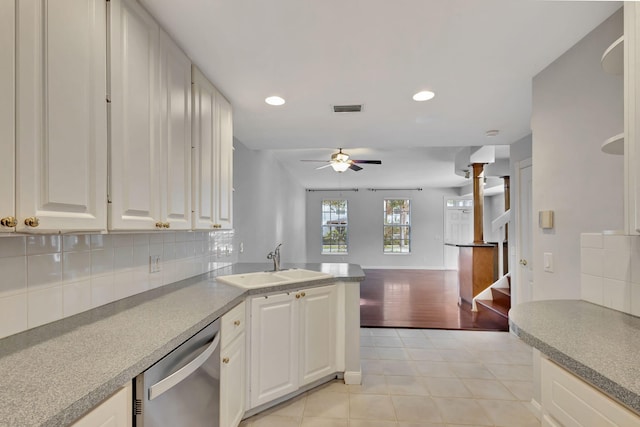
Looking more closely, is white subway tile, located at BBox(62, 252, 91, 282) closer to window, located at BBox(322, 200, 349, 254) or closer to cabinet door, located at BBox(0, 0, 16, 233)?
cabinet door, located at BBox(0, 0, 16, 233)

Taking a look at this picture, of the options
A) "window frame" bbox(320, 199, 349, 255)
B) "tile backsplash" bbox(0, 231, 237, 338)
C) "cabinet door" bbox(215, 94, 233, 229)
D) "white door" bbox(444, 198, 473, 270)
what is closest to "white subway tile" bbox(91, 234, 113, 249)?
"tile backsplash" bbox(0, 231, 237, 338)

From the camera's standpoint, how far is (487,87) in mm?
2248

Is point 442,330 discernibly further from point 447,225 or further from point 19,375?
point 447,225

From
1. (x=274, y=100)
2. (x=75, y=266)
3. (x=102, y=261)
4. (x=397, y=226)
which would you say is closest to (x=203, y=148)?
(x=274, y=100)

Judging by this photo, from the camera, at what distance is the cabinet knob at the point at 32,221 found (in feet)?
2.91

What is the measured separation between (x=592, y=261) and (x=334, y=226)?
8641 millimetres

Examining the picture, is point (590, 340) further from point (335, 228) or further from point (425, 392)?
point (335, 228)

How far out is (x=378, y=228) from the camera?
32.4 ft

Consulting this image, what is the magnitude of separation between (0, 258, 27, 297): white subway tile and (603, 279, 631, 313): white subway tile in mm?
2461

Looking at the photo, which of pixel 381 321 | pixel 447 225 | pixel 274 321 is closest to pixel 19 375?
pixel 274 321

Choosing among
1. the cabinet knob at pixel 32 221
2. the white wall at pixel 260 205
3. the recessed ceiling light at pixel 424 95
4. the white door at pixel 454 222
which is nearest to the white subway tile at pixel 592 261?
the recessed ceiling light at pixel 424 95

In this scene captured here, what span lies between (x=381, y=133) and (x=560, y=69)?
1652 mm

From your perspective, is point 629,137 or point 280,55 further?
point 280,55

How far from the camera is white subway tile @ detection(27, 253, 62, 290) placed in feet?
3.91
